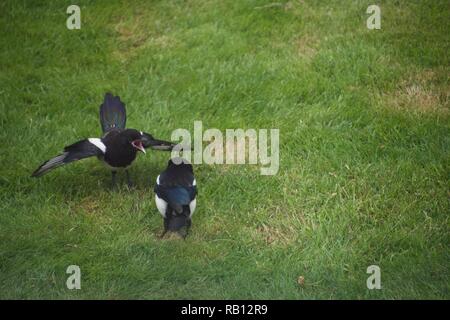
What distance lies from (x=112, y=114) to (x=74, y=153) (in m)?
0.75

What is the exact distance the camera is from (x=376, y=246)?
189 inches

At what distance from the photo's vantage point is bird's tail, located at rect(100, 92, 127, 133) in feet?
19.0

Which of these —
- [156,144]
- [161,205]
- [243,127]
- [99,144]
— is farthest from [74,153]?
[243,127]

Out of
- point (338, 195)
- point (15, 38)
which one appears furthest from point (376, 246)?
point (15, 38)

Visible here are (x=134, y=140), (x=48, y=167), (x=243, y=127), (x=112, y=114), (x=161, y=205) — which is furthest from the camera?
(x=243, y=127)

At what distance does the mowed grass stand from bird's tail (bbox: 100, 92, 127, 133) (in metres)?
0.39

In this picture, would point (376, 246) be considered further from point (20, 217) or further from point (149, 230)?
point (20, 217)

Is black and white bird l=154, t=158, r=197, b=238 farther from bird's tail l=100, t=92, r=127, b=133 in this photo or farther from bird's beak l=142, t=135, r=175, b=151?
bird's tail l=100, t=92, r=127, b=133

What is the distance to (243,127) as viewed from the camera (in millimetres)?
6184

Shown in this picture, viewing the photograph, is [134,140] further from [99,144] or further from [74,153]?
[74,153]

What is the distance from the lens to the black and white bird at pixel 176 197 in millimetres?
4742

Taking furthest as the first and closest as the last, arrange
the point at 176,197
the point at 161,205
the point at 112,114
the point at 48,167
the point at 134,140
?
the point at 112,114
the point at 134,140
the point at 48,167
the point at 161,205
the point at 176,197

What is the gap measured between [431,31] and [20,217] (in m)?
4.68

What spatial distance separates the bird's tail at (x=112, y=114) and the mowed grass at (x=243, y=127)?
0.39 m
